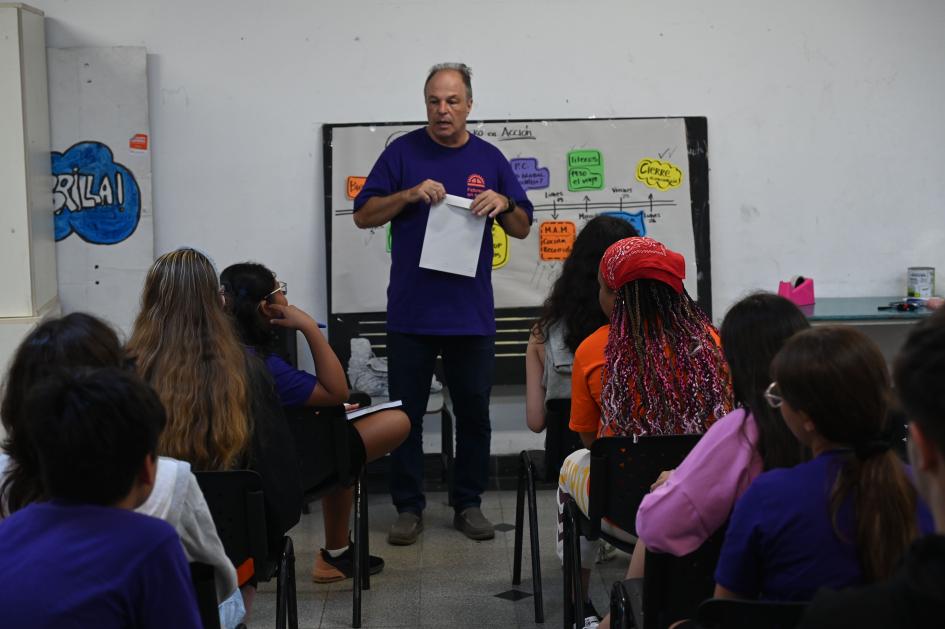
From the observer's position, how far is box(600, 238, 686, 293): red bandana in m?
2.49

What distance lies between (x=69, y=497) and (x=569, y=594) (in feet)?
5.69

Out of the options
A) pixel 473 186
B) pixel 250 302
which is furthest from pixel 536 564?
pixel 473 186

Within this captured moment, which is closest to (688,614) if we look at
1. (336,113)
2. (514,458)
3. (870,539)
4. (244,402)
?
(870,539)

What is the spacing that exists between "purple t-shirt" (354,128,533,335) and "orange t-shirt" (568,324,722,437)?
4.08 ft

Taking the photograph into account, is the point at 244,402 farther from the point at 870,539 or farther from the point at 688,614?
the point at 870,539

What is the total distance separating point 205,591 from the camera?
1920 millimetres

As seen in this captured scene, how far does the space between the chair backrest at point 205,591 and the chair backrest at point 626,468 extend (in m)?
0.89

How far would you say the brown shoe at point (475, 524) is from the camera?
405cm

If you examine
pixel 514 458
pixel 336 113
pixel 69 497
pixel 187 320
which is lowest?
pixel 514 458

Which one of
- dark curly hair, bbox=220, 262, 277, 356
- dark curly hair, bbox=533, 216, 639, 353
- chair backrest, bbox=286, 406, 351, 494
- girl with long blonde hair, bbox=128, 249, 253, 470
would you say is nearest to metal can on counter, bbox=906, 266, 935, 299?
dark curly hair, bbox=533, 216, 639, 353

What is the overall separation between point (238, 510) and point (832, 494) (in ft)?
4.08

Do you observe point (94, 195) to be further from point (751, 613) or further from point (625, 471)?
point (751, 613)

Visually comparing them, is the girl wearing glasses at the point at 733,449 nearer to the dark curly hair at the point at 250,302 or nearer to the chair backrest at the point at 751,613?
Result: the chair backrest at the point at 751,613

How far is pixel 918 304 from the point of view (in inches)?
186
